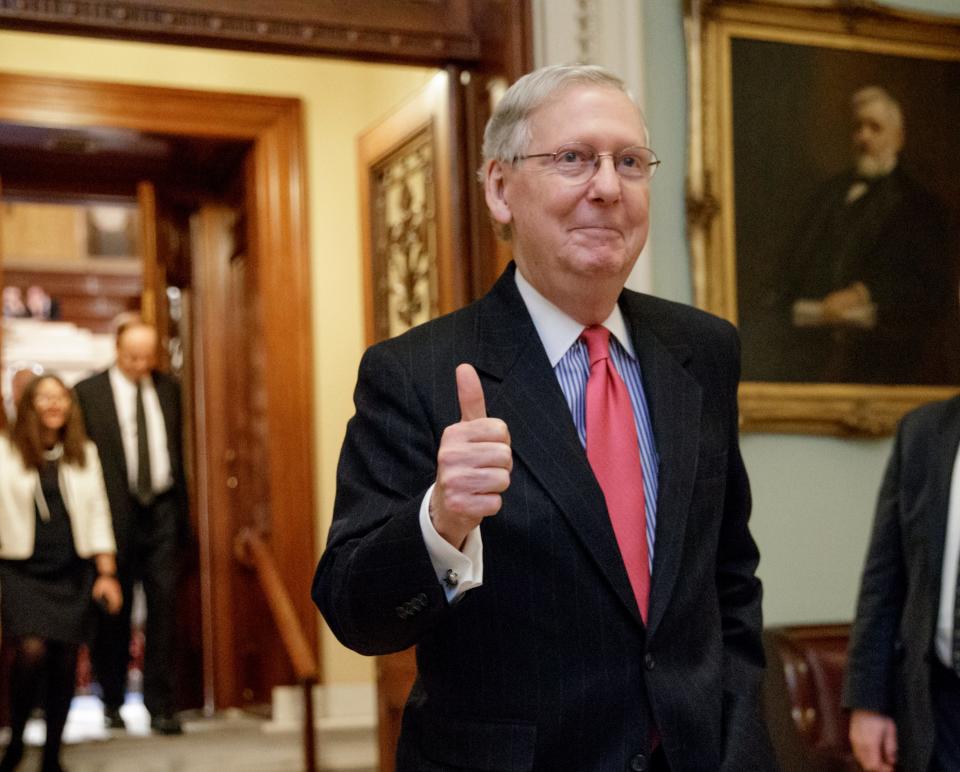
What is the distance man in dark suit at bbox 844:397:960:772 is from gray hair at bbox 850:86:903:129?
1501 millimetres

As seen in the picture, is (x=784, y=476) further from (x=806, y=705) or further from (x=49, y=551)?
(x=49, y=551)

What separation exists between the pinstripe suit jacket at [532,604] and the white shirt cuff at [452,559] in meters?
0.02

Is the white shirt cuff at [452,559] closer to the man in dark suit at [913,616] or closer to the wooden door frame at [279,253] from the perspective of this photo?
the man in dark suit at [913,616]

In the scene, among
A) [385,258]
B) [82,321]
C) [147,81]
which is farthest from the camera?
[82,321]

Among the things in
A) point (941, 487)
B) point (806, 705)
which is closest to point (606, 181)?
point (941, 487)

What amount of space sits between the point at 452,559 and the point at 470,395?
Answer: 211mm

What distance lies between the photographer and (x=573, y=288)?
2.03 metres

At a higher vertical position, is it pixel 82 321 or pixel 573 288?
pixel 82 321

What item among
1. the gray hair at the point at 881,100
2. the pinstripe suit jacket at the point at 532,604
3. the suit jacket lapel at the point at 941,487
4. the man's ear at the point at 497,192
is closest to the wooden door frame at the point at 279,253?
the gray hair at the point at 881,100

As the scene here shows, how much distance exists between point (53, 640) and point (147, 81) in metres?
3.10

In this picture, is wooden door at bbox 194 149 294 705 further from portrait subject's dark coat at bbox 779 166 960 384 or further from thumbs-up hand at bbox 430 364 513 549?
thumbs-up hand at bbox 430 364 513 549

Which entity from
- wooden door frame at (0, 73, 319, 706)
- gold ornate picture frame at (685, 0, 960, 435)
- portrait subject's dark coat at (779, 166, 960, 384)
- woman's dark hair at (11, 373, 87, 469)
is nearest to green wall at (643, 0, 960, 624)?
gold ornate picture frame at (685, 0, 960, 435)

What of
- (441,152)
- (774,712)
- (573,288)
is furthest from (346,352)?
(573,288)

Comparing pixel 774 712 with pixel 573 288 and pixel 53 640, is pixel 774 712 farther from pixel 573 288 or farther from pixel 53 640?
pixel 53 640
